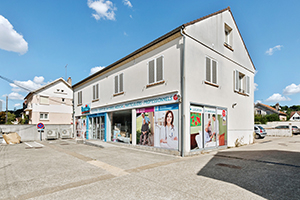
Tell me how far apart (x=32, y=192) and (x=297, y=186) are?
6.38m

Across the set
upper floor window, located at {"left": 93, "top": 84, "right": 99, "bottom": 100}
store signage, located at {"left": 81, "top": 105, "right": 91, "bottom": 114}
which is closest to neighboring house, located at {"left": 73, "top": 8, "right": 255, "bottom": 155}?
upper floor window, located at {"left": 93, "top": 84, "right": 99, "bottom": 100}

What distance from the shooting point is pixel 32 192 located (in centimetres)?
480

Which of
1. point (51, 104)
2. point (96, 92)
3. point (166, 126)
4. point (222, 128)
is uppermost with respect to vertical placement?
point (96, 92)

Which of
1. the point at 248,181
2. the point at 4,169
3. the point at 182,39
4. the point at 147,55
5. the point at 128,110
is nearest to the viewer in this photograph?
the point at 248,181

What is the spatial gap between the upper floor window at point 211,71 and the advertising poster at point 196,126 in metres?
1.94

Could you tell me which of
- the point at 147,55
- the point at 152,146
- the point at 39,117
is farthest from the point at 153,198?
the point at 39,117

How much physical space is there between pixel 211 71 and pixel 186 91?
280cm

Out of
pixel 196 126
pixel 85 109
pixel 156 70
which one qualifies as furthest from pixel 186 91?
pixel 85 109

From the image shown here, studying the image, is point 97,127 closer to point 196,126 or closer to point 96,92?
point 96,92

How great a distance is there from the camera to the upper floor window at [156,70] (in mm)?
11156

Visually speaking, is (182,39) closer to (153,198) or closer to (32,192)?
(153,198)

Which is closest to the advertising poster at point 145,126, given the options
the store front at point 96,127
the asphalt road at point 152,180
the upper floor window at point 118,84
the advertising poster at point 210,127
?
the upper floor window at point 118,84

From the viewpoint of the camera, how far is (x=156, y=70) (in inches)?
451

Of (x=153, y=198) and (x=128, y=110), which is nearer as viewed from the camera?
(x=153, y=198)
